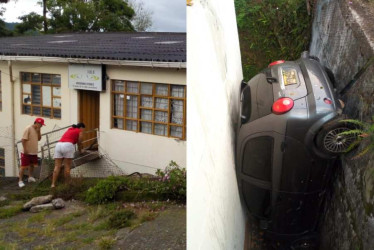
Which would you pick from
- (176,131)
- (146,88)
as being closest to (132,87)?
(146,88)

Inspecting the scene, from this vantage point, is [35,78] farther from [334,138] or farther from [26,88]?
[334,138]

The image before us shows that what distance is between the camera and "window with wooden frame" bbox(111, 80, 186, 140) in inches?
312

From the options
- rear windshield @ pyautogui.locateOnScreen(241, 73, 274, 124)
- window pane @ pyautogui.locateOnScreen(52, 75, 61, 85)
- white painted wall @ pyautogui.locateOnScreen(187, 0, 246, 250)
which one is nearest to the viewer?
white painted wall @ pyautogui.locateOnScreen(187, 0, 246, 250)

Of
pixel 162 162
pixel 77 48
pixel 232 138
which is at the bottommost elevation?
pixel 162 162

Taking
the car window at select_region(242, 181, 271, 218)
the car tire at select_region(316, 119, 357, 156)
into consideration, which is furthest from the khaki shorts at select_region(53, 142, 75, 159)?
the car tire at select_region(316, 119, 357, 156)

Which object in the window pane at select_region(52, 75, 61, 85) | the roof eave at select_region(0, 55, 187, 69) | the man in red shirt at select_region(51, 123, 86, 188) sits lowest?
the man in red shirt at select_region(51, 123, 86, 188)

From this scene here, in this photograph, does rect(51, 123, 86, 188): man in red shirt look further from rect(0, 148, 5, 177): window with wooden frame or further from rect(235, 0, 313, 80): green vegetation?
rect(0, 148, 5, 177): window with wooden frame

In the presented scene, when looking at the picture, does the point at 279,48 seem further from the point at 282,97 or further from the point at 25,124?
the point at 25,124

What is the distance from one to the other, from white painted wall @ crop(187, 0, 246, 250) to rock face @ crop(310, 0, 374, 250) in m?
0.93

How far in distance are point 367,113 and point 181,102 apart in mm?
5398

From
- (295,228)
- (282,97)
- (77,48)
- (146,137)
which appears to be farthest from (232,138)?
(77,48)

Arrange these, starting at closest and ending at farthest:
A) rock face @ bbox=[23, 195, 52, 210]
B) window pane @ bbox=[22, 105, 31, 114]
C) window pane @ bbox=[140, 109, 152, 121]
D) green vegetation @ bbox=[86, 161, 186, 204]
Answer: green vegetation @ bbox=[86, 161, 186, 204], rock face @ bbox=[23, 195, 52, 210], window pane @ bbox=[140, 109, 152, 121], window pane @ bbox=[22, 105, 31, 114]

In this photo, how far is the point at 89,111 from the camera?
31.5ft

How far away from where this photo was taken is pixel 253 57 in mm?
6363
